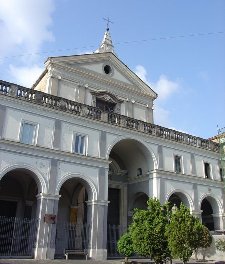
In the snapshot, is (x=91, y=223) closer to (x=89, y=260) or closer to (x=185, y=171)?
(x=89, y=260)

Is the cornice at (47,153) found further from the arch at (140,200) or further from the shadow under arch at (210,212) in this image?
the shadow under arch at (210,212)

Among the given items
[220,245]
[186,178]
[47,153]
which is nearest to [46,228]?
[47,153]

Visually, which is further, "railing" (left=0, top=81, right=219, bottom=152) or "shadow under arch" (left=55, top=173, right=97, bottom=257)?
"shadow under arch" (left=55, top=173, right=97, bottom=257)

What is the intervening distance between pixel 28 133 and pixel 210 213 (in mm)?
17557

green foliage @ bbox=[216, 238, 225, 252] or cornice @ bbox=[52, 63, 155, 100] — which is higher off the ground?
cornice @ bbox=[52, 63, 155, 100]

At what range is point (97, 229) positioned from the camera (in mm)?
20875

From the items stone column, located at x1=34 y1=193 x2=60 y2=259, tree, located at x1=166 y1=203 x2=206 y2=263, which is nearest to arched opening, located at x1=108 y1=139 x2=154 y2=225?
stone column, located at x1=34 y1=193 x2=60 y2=259

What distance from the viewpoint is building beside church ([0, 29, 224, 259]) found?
786 inches

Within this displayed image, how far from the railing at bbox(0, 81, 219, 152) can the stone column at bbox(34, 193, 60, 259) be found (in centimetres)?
586

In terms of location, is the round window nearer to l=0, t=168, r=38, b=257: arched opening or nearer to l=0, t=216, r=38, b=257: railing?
l=0, t=168, r=38, b=257: arched opening

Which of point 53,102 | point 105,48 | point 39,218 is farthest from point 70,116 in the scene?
point 105,48

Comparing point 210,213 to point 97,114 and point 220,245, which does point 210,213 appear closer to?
point 220,245

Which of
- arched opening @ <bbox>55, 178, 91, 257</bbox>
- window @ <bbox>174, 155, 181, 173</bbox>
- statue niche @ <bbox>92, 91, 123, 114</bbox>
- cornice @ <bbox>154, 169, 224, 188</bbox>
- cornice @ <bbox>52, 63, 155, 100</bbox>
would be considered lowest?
arched opening @ <bbox>55, 178, 91, 257</bbox>

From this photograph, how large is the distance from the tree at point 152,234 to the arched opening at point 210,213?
13.4 m
